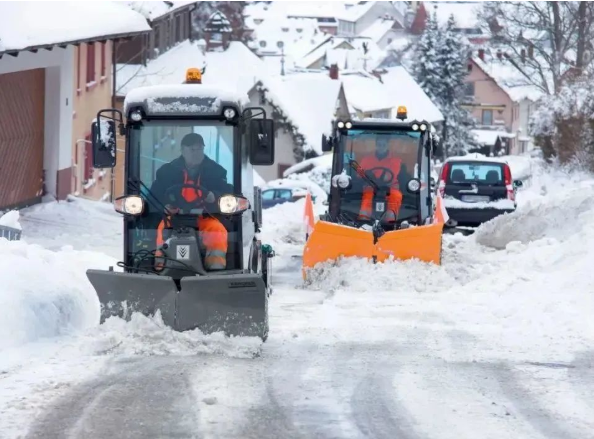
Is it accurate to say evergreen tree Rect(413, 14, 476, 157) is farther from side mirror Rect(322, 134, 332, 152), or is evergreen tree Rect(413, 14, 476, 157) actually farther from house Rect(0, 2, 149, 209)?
side mirror Rect(322, 134, 332, 152)

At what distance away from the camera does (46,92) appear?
2348 cm

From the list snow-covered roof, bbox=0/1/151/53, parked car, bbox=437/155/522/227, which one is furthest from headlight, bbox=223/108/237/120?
parked car, bbox=437/155/522/227

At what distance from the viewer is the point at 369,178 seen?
15305mm

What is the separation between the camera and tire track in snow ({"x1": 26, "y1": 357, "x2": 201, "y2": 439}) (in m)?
6.68

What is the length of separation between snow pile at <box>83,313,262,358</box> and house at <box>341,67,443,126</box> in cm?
5454

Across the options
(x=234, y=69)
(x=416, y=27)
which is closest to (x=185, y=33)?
(x=234, y=69)

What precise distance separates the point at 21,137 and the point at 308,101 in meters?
35.1

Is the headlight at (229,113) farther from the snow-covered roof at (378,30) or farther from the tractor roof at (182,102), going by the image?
the snow-covered roof at (378,30)

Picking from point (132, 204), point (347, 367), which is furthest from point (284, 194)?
point (347, 367)

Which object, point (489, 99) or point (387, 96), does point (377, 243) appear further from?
point (489, 99)

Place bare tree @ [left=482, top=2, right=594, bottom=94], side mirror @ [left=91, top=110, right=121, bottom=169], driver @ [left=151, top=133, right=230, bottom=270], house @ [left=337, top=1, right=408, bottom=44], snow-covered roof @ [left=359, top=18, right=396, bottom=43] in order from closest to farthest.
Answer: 1. side mirror @ [left=91, top=110, right=121, bottom=169]
2. driver @ [left=151, top=133, right=230, bottom=270]
3. bare tree @ [left=482, top=2, right=594, bottom=94]
4. snow-covered roof @ [left=359, top=18, right=396, bottom=43]
5. house @ [left=337, top=1, right=408, bottom=44]

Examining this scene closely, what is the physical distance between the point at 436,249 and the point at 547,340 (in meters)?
4.09

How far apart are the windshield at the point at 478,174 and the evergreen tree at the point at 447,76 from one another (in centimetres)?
4333

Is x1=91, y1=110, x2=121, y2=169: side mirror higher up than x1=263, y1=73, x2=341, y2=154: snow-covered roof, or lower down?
lower down
